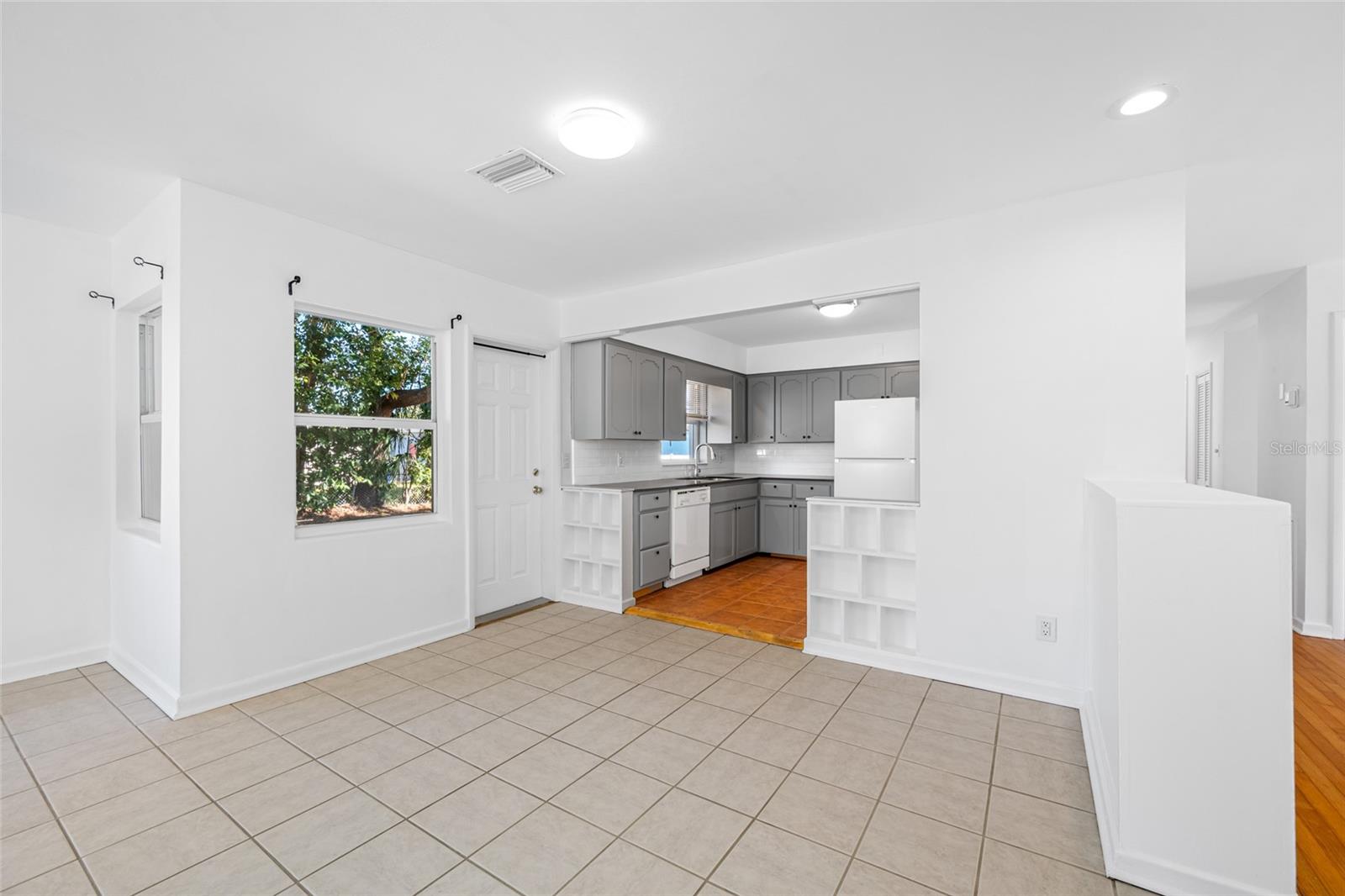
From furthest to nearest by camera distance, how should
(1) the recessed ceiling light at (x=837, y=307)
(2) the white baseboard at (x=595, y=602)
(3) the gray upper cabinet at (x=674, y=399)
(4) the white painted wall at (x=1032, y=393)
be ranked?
(3) the gray upper cabinet at (x=674, y=399) → (2) the white baseboard at (x=595, y=602) → (1) the recessed ceiling light at (x=837, y=307) → (4) the white painted wall at (x=1032, y=393)

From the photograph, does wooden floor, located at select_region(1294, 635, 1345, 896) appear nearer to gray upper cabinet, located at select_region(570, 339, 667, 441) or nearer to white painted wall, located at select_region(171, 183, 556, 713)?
white painted wall, located at select_region(171, 183, 556, 713)

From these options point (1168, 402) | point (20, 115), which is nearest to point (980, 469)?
point (1168, 402)

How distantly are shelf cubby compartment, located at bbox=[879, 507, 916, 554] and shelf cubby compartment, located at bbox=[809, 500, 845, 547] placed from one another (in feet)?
0.96

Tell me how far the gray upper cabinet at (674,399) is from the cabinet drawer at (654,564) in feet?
4.24

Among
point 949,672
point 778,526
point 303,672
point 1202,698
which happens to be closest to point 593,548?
point 303,672

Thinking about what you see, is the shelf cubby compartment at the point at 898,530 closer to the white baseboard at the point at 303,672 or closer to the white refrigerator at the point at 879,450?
the white refrigerator at the point at 879,450

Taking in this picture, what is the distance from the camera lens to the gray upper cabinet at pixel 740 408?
735 cm

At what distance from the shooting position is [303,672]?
11.0 ft

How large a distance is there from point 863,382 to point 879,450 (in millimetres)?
3298

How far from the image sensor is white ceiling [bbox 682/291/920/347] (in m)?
5.65

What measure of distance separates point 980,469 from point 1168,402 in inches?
34.5

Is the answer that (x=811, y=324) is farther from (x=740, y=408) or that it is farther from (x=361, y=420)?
(x=361, y=420)

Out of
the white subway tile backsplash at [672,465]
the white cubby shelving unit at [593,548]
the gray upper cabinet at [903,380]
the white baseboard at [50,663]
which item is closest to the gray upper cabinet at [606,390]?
the white subway tile backsplash at [672,465]

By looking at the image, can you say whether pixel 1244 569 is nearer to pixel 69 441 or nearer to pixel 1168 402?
pixel 1168 402
